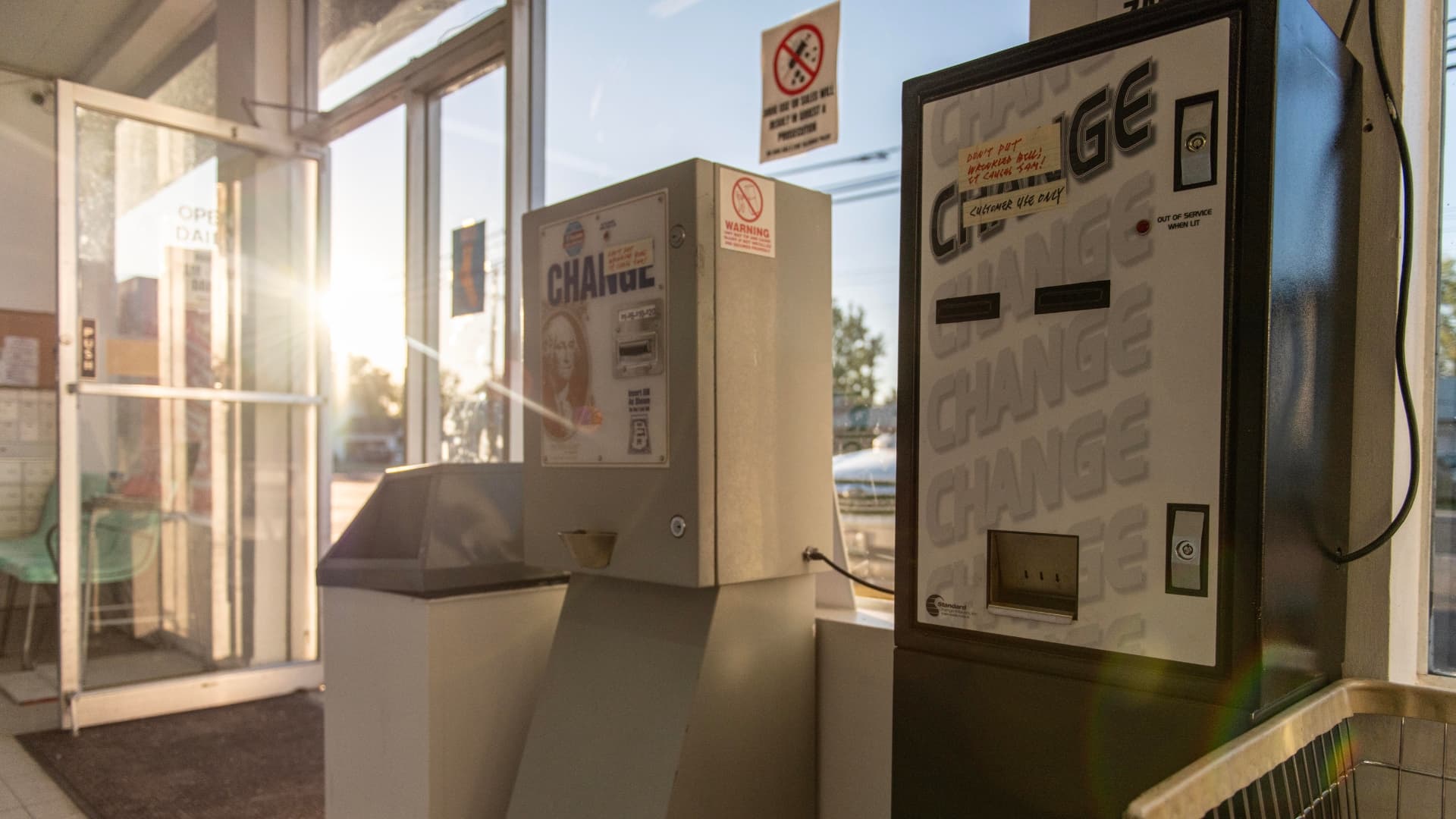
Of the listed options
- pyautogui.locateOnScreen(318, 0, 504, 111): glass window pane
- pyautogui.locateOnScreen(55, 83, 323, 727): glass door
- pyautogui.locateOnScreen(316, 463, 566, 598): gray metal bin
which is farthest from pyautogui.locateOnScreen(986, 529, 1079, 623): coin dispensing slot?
pyautogui.locateOnScreen(55, 83, 323, 727): glass door

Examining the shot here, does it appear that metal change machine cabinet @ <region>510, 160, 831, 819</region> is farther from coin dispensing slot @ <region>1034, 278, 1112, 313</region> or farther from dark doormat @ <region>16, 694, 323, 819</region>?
dark doormat @ <region>16, 694, 323, 819</region>

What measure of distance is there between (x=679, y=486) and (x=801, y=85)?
123 cm

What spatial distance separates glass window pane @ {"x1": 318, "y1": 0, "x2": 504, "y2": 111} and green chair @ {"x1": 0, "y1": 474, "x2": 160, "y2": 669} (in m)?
1.96

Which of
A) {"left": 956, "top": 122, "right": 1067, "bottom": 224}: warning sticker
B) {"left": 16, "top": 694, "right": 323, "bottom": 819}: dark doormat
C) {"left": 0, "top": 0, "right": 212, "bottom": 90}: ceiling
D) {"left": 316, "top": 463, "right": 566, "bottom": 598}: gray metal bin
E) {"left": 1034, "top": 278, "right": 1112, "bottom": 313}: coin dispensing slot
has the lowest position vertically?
{"left": 16, "top": 694, "right": 323, "bottom": 819}: dark doormat

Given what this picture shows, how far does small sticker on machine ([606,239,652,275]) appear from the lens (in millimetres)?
1575

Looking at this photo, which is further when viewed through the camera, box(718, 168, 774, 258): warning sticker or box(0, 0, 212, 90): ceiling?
box(0, 0, 212, 90): ceiling

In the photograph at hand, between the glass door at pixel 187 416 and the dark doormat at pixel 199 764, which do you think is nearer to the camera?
the dark doormat at pixel 199 764

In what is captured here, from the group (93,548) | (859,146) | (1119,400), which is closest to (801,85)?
(859,146)

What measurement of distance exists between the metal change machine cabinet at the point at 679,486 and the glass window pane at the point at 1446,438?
920 millimetres

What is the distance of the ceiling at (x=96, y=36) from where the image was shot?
443 cm

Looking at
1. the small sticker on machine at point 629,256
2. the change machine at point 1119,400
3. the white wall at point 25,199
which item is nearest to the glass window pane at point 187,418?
the white wall at point 25,199

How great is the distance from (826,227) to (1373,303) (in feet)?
2.81

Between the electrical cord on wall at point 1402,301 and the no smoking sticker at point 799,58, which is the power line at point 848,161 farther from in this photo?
the electrical cord on wall at point 1402,301

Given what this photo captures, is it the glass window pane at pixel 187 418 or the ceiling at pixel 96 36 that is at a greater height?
the ceiling at pixel 96 36
